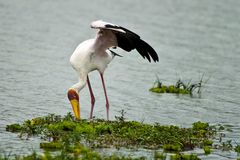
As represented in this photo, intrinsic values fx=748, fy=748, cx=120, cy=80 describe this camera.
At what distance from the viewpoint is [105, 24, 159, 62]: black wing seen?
12334mm

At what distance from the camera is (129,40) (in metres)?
12.6

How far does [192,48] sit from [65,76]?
692 centimetres

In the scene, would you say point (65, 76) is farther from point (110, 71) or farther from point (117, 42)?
point (117, 42)

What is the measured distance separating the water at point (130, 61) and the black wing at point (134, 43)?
139cm

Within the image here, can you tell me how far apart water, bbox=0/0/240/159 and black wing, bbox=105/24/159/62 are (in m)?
1.39

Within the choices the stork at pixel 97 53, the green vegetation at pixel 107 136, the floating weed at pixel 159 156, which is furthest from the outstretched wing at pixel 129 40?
the floating weed at pixel 159 156

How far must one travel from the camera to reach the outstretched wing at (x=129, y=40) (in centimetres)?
1233

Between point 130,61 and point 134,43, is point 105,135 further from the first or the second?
point 130,61

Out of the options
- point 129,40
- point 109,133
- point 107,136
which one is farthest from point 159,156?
point 129,40

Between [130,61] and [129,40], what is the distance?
28.4ft

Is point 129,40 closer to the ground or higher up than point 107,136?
higher up

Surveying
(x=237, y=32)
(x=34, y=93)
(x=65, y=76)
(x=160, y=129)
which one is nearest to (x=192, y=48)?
(x=237, y=32)

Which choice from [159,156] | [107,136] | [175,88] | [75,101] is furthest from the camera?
[175,88]

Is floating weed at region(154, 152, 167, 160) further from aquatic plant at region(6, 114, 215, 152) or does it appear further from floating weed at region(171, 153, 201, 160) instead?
aquatic plant at region(6, 114, 215, 152)
